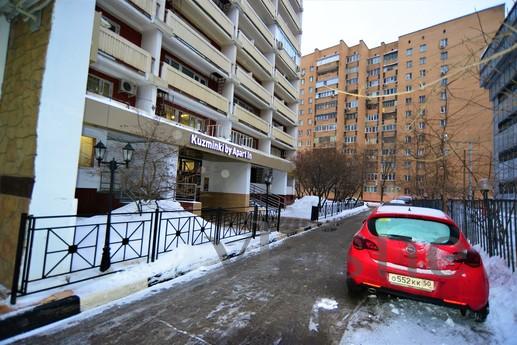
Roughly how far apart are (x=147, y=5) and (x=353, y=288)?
1415 cm

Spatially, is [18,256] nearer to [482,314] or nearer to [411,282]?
[411,282]

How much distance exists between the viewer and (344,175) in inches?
1035

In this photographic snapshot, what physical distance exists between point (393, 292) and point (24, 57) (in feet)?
23.9

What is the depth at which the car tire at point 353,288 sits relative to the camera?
448 cm

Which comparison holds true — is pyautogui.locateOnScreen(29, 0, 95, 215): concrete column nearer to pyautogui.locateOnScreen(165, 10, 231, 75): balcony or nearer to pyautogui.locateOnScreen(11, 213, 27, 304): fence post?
pyautogui.locateOnScreen(11, 213, 27, 304): fence post

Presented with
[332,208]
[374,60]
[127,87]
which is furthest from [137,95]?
[374,60]

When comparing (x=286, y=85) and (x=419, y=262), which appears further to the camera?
(x=286, y=85)

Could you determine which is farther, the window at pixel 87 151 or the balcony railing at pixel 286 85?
the balcony railing at pixel 286 85

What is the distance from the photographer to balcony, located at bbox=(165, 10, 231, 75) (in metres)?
14.0

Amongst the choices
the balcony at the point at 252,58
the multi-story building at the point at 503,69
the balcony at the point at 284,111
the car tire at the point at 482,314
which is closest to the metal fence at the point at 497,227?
the multi-story building at the point at 503,69

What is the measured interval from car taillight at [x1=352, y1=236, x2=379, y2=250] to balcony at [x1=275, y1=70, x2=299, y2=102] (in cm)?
2322

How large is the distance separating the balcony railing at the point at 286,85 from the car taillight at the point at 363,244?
916 inches

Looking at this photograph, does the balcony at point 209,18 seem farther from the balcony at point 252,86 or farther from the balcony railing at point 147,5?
the balcony railing at point 147,5

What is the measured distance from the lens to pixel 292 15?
94.8ft
